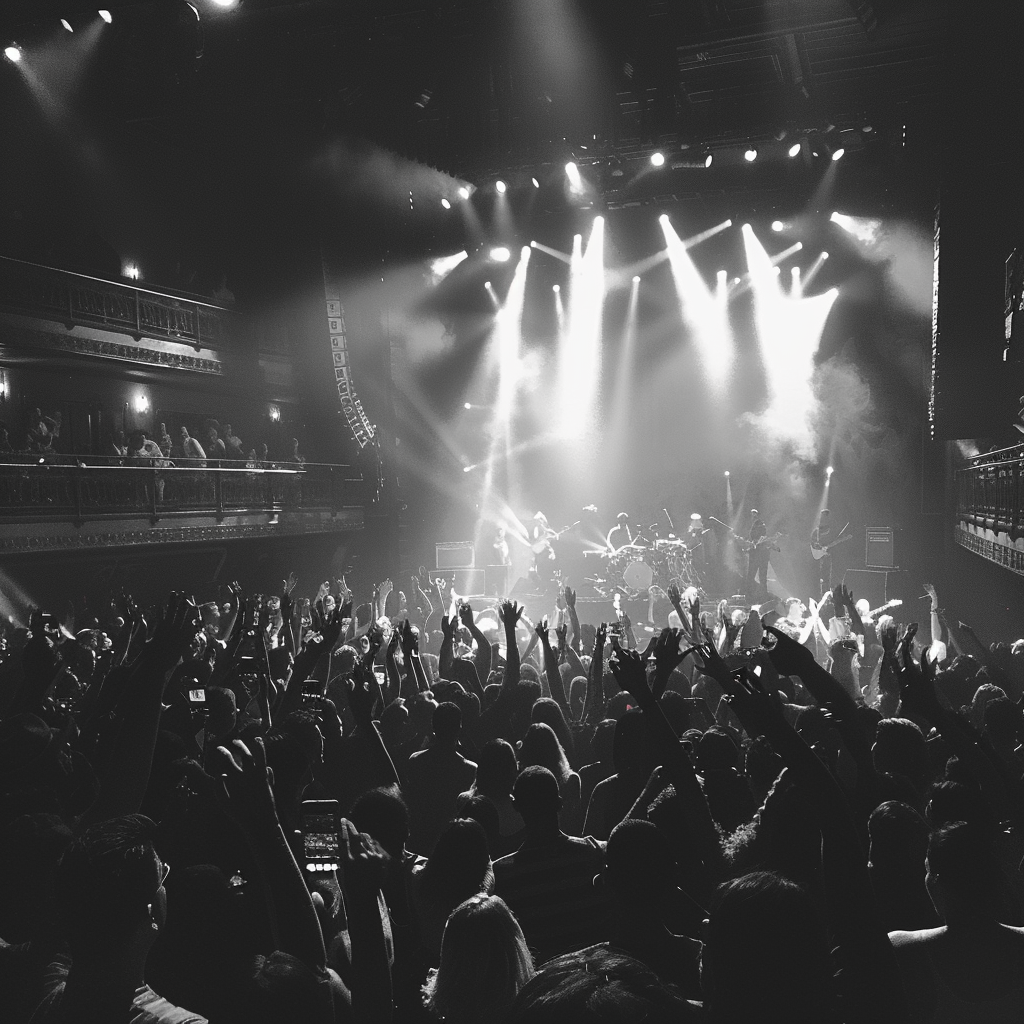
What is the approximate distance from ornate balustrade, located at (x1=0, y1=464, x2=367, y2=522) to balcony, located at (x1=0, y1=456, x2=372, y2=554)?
0.05 ft

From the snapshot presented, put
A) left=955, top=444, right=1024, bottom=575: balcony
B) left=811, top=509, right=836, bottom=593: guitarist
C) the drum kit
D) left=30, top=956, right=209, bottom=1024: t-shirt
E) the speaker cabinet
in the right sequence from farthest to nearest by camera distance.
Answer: left=811, top=509, right=836, bottom=593: guitarist
the drum kit
the speaker cabinet
left=955, top=444, right=1024, bottom=575: balcony
left=30, top=956, right=209, bottom=1024: t-shirt

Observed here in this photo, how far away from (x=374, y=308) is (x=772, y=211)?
34.9 ft

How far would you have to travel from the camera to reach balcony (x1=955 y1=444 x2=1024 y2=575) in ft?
32.9

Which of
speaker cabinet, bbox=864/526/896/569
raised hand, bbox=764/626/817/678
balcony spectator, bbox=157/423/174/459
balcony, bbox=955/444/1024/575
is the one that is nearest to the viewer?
raised hand, bbox=764/626/817/678

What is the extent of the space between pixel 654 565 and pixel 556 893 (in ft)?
61.3

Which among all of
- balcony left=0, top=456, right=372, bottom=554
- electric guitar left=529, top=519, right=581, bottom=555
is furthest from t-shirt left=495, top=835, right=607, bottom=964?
electric guitar left=529, top=519, right=581, bottom=555

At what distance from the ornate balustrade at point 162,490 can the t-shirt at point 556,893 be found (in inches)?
468

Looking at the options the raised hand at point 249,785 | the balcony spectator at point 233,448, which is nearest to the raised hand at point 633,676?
the raised hand at point 249,785

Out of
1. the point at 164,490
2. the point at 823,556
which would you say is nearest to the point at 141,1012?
the point at 164,490

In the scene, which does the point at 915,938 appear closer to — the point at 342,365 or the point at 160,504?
the point at 160,504

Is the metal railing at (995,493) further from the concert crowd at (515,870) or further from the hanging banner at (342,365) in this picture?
the hanging banner at (342,365)

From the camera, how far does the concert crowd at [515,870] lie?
5.90ft

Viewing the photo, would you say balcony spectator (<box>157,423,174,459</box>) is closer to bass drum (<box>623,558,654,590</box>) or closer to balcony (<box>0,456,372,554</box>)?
balcony (<box>0,456,372,554</box>)

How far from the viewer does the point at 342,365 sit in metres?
19.6
